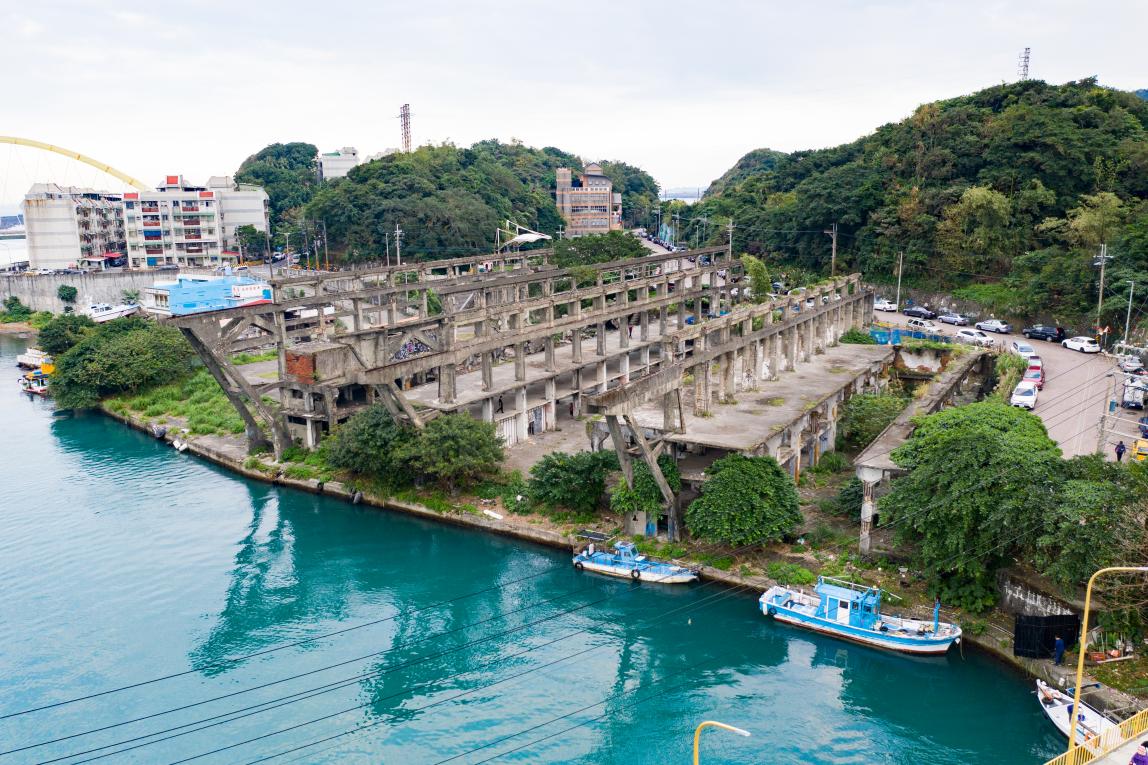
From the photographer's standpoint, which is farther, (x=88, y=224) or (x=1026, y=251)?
(x=88, y=224)

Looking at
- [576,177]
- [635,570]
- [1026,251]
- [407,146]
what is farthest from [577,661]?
[407,146]

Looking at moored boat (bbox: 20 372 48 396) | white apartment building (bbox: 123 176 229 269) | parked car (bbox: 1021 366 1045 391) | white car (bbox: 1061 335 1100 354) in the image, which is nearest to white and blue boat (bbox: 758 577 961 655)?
parked car (bbox: 1021 366 1045 391)

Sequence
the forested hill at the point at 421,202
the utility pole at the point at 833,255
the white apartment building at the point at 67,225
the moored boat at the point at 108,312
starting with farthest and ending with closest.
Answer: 1. the white apartment building at the point at 67,225
2. the forested hill at the point at 421,202
3. the moored boat at the point at 108,312
4. the utility pole at the point at 833,255

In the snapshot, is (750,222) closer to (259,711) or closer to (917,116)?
(917,116)

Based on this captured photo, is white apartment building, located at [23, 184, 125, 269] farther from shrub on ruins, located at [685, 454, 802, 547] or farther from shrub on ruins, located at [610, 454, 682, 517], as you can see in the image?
shrub on ruins, located at [685, 454, 802, 547]

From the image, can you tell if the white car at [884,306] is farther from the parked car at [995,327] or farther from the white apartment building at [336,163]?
the white apartment building at [336,163]

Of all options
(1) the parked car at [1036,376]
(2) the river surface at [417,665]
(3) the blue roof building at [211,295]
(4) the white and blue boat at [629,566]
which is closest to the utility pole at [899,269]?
(1) the parked car at [1036,376]
